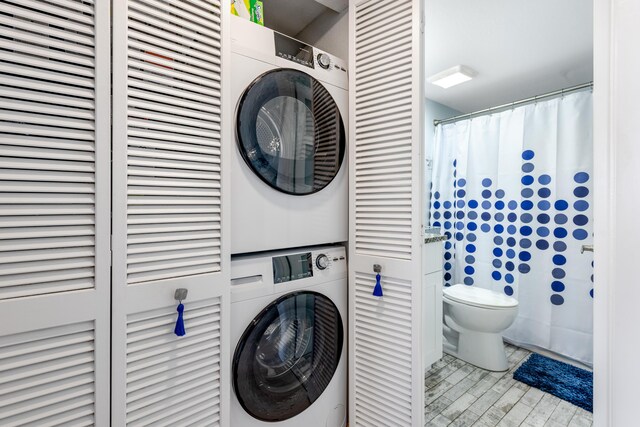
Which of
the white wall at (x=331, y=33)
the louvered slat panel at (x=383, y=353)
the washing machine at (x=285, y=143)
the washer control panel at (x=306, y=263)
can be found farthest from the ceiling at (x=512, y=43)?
the louvered slat panel at (x=383, y=353)

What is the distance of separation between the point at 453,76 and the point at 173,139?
242 cm

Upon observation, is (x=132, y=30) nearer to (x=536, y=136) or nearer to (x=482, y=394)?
(x=482, y=394)

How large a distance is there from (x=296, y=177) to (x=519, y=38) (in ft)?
6.33

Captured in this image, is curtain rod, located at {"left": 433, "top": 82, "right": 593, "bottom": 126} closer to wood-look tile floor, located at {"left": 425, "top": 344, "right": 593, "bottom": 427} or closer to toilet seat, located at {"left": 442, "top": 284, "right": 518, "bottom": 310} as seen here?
toilet seat, located at {"left": 442, "top": 284, "right": 518, "bottom": 310}

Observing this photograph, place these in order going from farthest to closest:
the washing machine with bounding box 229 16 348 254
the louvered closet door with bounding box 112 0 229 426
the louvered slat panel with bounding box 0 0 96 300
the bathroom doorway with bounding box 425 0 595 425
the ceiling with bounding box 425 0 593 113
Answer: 1. the bathroom doorway with bounding box 425 0 595 425
2. the ceiling with bounding box 425 0 593 113
3. the washing machine with bounding box 229 16 348 254
4. the louvered closet door with bounding box 112 0 229 426
5. the louvered slat panel with bounding box 0 0 96 300

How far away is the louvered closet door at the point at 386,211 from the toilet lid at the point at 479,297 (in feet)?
4.15

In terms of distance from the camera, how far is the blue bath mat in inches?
A: 74.2

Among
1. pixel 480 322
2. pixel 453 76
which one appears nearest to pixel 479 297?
pixel 480 322

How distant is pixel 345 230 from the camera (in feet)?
4.84

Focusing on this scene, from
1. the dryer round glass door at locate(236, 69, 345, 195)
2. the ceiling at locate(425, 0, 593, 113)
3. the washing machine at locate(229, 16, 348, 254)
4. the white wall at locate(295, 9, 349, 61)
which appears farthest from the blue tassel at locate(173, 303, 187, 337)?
the ceiling at locate(425, 0, 593, 113)

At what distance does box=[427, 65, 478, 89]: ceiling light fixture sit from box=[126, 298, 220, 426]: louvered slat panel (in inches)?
97.9

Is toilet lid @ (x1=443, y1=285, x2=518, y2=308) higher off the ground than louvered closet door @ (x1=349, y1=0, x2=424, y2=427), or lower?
lower

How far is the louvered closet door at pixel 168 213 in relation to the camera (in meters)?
0.83

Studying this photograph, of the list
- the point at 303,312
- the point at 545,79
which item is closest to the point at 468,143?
the point at 545,79
